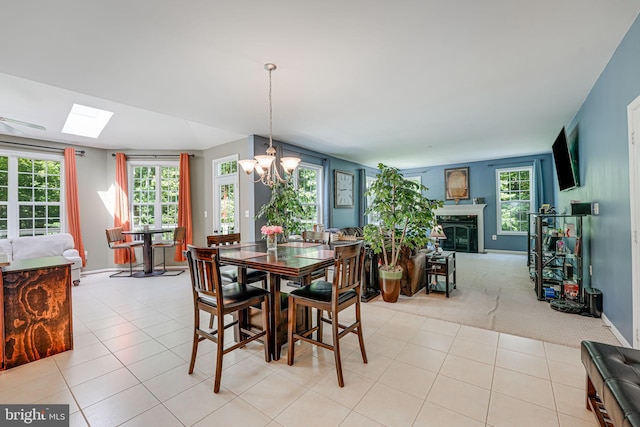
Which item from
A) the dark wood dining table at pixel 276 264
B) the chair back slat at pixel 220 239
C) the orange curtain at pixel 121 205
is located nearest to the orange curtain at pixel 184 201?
the orange curtain at pixel 121 205

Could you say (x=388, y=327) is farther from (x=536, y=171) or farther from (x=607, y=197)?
(x=536, y=171)

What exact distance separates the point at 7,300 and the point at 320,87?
11.2 feet

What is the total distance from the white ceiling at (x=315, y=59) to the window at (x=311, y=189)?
1598mm

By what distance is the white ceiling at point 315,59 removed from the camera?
1.92 meters

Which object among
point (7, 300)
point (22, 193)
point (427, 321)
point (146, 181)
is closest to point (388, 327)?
point (427, 321)

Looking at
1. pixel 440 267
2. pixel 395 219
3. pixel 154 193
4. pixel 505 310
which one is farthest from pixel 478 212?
pixel 154 193

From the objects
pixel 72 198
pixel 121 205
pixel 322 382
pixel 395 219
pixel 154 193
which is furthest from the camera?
pixel 154 193

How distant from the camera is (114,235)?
5.28m

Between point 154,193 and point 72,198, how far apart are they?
4.48ft

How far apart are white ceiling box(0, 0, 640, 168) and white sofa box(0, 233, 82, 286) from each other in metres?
1.86

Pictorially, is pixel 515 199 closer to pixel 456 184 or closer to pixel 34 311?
pixel 456 184

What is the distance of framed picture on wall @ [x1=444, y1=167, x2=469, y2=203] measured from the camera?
26.8 feet

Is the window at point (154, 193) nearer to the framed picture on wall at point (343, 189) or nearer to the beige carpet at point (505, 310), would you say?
the framed picture on wall at point (343, 189)

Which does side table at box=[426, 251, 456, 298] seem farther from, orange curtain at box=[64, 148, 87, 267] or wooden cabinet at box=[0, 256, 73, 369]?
orange curtain at box=[64, 148, 87, 267]
